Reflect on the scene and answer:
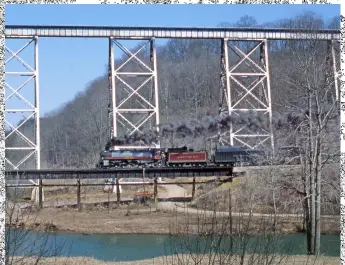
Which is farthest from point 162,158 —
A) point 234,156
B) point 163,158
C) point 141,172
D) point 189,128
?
point 234,156

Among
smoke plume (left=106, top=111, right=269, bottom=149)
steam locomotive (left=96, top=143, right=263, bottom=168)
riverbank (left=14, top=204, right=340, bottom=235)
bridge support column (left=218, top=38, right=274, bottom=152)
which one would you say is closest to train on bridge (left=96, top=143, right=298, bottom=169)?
steam locomotive (left=96, top=143, right=263, bottom=168)

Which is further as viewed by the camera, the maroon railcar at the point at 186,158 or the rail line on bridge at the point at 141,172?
the maroon railcar at the point at 186,158

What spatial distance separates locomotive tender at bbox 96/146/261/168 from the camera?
1621 centimetres

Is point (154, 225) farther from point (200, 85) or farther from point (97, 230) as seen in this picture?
point (200, 85)

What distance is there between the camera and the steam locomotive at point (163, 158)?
16161 mm

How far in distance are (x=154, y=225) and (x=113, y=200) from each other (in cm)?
424

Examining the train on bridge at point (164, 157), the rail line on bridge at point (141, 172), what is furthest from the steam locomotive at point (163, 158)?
the rail line on bridge at point (141, 172)

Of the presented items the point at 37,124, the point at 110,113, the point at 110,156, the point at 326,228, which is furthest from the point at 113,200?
the point at 326,228

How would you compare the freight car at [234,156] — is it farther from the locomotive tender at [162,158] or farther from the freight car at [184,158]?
the freight car at [184,158]

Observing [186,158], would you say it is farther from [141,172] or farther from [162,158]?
[141,172]

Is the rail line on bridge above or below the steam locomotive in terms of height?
below

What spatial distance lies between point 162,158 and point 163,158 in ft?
0.12

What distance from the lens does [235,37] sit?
49.6 ft

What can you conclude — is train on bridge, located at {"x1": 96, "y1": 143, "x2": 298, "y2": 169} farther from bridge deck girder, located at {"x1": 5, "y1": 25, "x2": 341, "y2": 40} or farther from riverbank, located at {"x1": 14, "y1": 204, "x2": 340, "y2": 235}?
bridge deck girder, located at {"x1": 5, "y1": 25, "x2": 341, "y2": 40}
